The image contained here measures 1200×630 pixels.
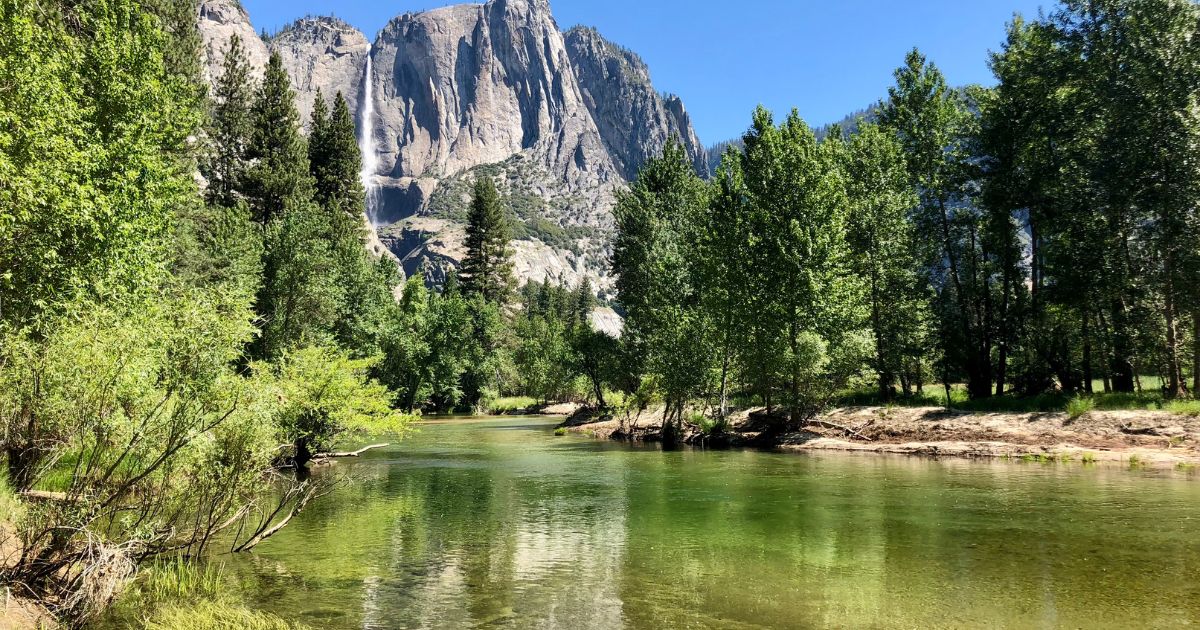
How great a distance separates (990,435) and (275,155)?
57183mm

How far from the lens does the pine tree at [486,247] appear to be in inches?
3799

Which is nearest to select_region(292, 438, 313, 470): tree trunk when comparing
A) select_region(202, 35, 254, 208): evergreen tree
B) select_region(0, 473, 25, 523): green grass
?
select_region(0, 473, 25, 523): green grass

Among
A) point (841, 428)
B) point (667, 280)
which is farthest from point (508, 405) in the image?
point (841, 428)

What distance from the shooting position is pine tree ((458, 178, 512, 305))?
96500 millimetres

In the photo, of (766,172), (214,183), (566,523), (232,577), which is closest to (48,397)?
(232,577)

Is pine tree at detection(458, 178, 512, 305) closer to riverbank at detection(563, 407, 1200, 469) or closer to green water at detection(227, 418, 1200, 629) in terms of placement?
riverbank at detection(563, 407, 1200, 469)

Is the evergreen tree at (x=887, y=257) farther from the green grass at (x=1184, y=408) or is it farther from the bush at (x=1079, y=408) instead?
the green grass at (x=1184, y=408)

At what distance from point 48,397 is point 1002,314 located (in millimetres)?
42991

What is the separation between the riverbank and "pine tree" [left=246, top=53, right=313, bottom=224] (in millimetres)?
40052

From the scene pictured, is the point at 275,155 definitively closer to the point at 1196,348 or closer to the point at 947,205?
the point at 947,205

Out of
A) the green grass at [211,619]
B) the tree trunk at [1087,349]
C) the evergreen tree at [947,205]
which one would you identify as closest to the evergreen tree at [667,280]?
the evergreen tree at [947,205]

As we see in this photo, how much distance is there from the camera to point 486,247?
9894 cm

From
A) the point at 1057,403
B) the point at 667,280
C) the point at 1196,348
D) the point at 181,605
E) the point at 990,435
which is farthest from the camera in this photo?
the point at 667,280

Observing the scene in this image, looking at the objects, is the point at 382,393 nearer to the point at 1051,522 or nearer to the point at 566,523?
the point at 566,523
